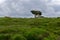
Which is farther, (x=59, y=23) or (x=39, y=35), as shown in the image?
(x=59, y=23)

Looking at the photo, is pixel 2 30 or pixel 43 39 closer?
pixel 43 39

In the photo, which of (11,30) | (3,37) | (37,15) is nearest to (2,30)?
(11,30)

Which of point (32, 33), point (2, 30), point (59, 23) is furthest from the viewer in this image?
point (59, 23)

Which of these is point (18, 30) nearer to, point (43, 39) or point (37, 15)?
point (43, 39)

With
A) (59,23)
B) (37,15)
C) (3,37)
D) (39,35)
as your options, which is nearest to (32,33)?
(39,35)

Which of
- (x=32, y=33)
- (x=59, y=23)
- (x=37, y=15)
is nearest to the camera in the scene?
(x=32, y=33)

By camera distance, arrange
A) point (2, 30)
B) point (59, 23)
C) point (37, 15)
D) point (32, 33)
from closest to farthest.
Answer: point (32, 33)
point (2, 30)
point (59, 23)
point (37, 15)

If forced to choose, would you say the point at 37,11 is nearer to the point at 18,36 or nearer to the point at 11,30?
the point at 11,30

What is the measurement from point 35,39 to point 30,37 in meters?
1.46

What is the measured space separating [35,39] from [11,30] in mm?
10861

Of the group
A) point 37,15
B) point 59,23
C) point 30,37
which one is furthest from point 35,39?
point 37,15

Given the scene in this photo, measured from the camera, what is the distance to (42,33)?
212ft

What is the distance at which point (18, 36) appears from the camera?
57469 millimetres

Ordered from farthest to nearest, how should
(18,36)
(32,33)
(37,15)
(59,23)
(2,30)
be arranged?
(37,15), (59,23), (2,30), (32,33), (18,36)
